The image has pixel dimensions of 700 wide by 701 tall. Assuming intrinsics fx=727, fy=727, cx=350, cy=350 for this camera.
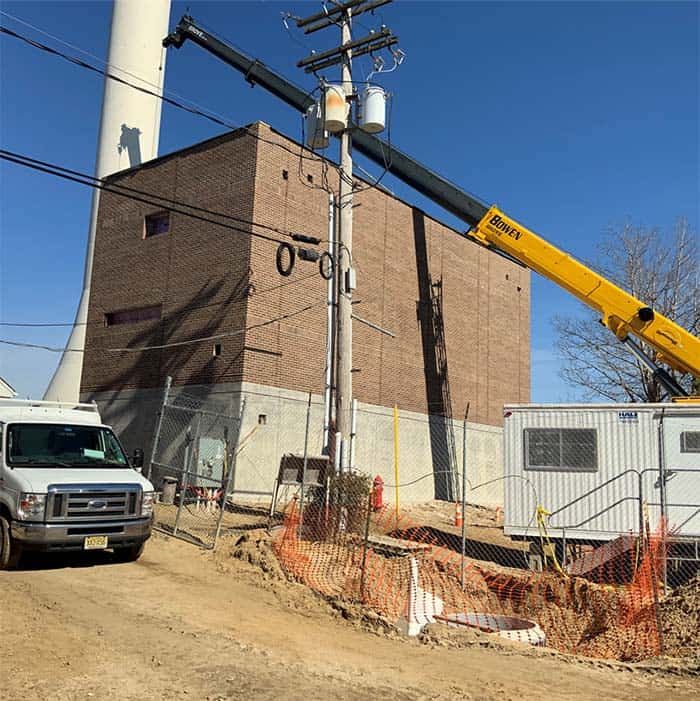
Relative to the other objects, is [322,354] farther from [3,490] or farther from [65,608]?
→ [65,608]

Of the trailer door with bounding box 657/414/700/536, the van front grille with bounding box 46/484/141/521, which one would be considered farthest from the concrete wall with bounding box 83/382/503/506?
the van front grille with bounding box 46/484/141/521

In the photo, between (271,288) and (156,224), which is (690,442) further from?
(156,224)

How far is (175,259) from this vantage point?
2292 centimetres

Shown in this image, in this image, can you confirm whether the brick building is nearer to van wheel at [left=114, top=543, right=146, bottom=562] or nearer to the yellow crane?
the yellow crane

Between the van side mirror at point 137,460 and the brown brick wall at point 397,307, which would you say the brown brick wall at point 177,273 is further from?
the van side mirror at point 137,460

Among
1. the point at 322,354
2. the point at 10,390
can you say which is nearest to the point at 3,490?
the point at 322,354

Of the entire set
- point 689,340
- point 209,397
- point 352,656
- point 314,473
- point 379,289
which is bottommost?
point 352,656

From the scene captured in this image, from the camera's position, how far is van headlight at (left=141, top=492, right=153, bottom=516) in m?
10.9

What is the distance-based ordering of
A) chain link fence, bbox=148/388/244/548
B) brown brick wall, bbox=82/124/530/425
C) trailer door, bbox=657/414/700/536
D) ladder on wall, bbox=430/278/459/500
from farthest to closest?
1. ladder on wall, bbox=430/278/459/500
2. brown brick wall, bbox=82/124/530/425
3. chain link fence, bbox=148/388/244/548
4. trailer door, bbox=657/414/700/536

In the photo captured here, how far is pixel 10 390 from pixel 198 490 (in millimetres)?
17982

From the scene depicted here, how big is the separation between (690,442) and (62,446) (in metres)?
11.0

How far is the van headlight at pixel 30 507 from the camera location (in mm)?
9883

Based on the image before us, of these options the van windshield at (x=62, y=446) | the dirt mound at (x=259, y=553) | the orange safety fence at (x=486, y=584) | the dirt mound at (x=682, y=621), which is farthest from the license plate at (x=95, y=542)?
the dirt mound at (x=682, y=621)

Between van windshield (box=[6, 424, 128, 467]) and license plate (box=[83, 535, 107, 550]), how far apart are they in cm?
127
